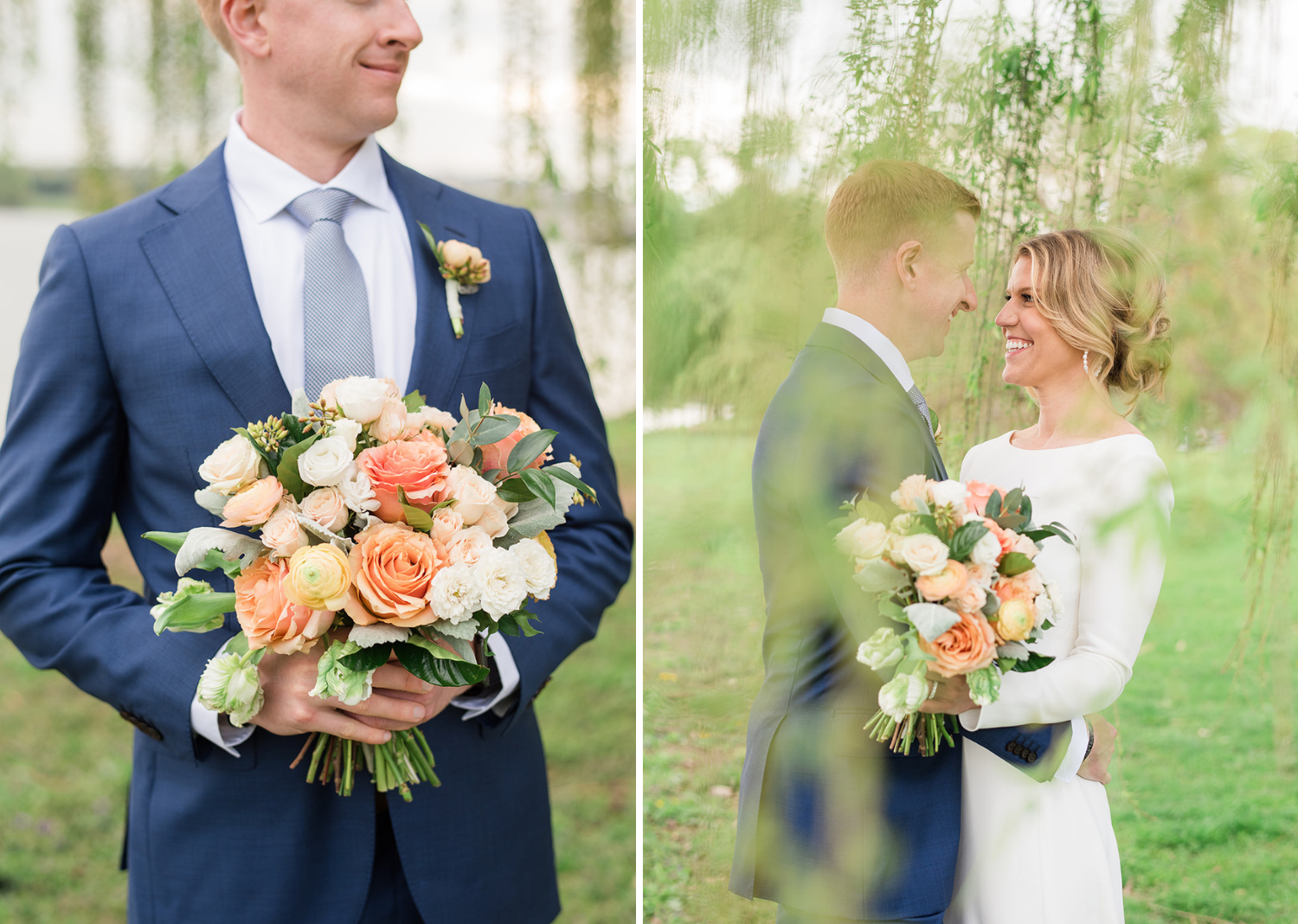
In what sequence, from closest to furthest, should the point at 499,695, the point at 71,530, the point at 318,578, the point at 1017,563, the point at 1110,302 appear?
the point at 318,578 → the point at 1017,563 → the point at 1110,302 → the point at 71,530 → the point at 499,695

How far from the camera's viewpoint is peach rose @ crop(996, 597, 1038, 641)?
Answer: 1.11m

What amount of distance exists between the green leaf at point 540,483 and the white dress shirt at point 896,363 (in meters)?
0.51

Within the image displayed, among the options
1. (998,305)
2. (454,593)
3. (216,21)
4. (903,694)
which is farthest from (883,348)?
(216,21)

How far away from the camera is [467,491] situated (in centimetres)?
110

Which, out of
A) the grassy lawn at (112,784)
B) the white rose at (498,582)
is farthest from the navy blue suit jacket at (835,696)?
the grassy lawn at (112,784)

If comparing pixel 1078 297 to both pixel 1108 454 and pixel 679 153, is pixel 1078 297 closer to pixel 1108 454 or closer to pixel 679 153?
pixel 1108 454

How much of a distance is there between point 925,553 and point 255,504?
31.1 inches

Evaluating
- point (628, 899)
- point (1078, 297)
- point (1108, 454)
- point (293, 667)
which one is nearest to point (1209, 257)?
point (1078, 297)

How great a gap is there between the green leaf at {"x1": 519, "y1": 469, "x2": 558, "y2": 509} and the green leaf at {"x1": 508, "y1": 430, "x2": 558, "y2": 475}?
0.02 m

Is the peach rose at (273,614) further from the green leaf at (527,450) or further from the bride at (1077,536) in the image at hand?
the bride at (1077,536)

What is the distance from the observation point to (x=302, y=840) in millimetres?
1419

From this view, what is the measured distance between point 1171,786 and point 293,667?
1.47 metres

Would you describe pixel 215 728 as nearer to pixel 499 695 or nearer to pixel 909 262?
pixel 499 695

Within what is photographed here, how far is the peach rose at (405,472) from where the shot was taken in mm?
1076
